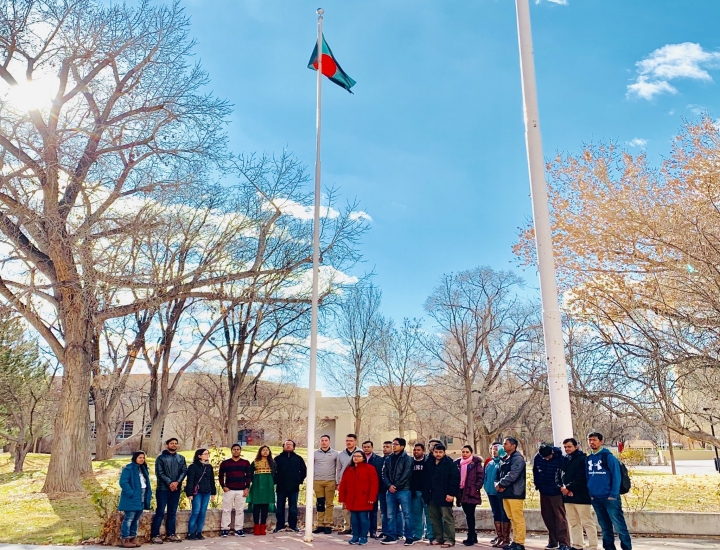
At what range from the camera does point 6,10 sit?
13508mm

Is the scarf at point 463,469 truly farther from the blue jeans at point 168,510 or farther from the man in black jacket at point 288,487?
the blue jeans at point 168,510

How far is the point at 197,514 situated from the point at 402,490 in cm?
373

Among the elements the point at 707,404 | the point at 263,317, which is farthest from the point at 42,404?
the point at 707,404

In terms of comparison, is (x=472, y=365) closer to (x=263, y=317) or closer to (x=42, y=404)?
(x=263, y=317)

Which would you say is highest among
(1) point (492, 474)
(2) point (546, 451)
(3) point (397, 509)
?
(2) point (546, 451)

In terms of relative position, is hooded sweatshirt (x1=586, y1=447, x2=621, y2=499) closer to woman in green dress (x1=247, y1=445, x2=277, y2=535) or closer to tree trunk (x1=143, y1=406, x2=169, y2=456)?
woman in green dress (x1=247, y1=445, x2=277, y2=535)

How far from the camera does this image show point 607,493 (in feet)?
27.4

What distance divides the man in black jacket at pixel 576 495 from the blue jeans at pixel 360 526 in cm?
328

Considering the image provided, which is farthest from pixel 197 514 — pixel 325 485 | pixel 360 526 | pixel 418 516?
pixel 418 516

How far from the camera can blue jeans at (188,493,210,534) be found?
33.6ft

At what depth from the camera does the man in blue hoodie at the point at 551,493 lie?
8.98 metres

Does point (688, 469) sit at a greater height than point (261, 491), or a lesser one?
lesser

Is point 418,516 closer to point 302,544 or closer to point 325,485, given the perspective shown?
point 325,485

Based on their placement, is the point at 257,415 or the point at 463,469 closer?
the point at 463,469
